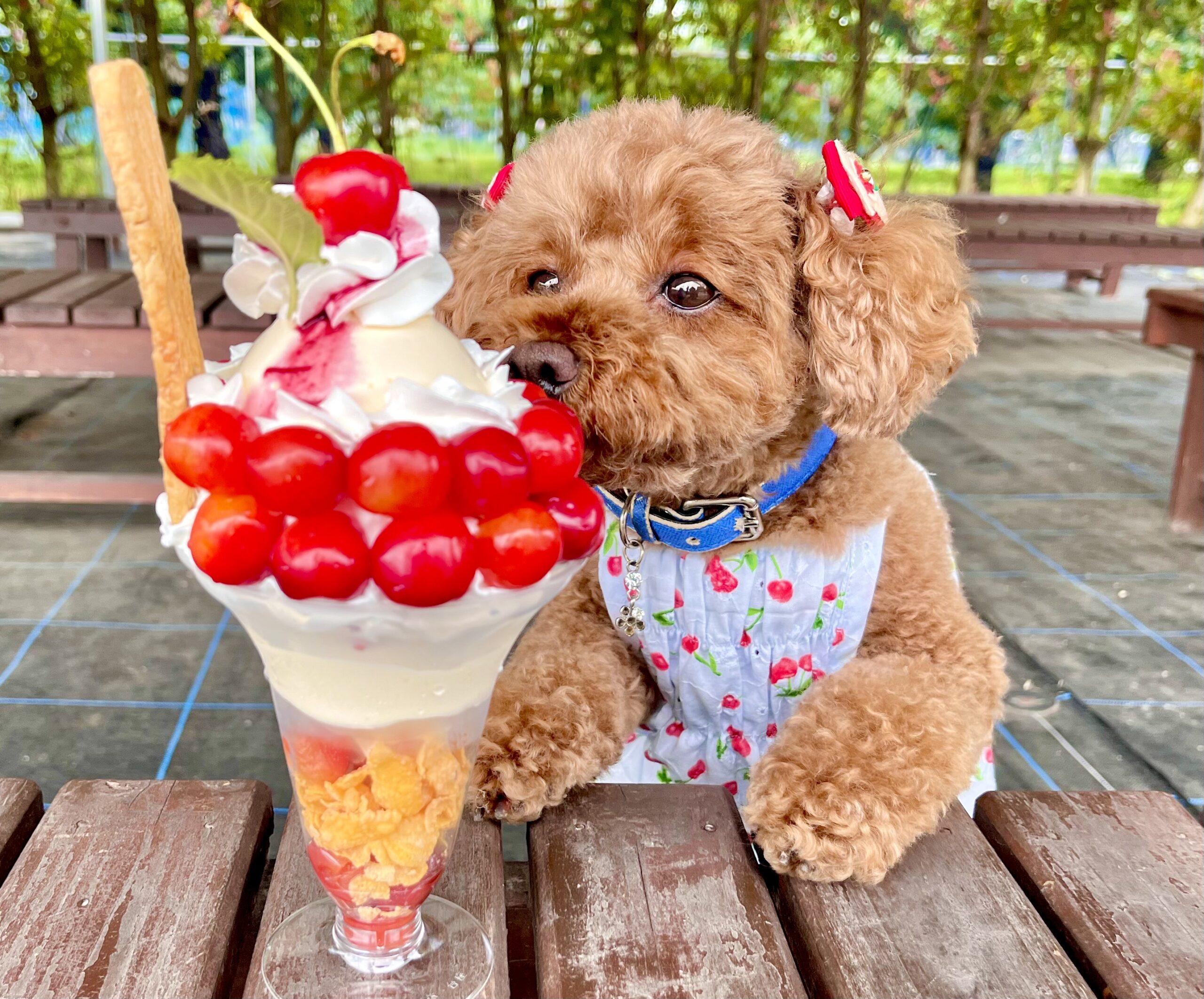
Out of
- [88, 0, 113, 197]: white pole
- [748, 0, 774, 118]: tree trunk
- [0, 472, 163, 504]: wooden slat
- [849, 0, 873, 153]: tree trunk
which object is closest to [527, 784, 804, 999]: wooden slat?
[0, 472, 163, 504]: wooden slat

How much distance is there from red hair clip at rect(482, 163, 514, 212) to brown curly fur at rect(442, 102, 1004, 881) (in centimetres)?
3

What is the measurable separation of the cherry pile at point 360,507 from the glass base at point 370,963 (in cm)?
38

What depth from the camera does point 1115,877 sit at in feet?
3.12

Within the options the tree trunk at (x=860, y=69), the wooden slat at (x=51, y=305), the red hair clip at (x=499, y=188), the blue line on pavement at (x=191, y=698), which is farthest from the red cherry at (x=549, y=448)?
the tree trunk at (x=860, y=69)

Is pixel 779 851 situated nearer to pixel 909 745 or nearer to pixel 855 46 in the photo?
pixel 909 745

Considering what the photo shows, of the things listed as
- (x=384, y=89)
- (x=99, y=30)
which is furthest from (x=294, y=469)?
(x=99, y=30)

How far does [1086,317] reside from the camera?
6754 millimetres

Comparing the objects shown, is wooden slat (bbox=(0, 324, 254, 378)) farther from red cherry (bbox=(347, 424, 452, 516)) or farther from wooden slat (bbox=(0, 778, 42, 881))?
red cherry (bbox=(347, 424, 452, 516))

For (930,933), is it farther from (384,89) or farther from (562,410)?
(384,89)

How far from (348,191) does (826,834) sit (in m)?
0.71

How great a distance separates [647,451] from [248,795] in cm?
54

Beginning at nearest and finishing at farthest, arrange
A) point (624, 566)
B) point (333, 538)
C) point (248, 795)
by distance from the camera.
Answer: point (333, 538) → point (248, 795) → point (624, 566)

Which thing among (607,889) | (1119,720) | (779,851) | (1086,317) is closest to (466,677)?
(607,889)

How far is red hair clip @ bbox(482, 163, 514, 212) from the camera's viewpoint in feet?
4.41
